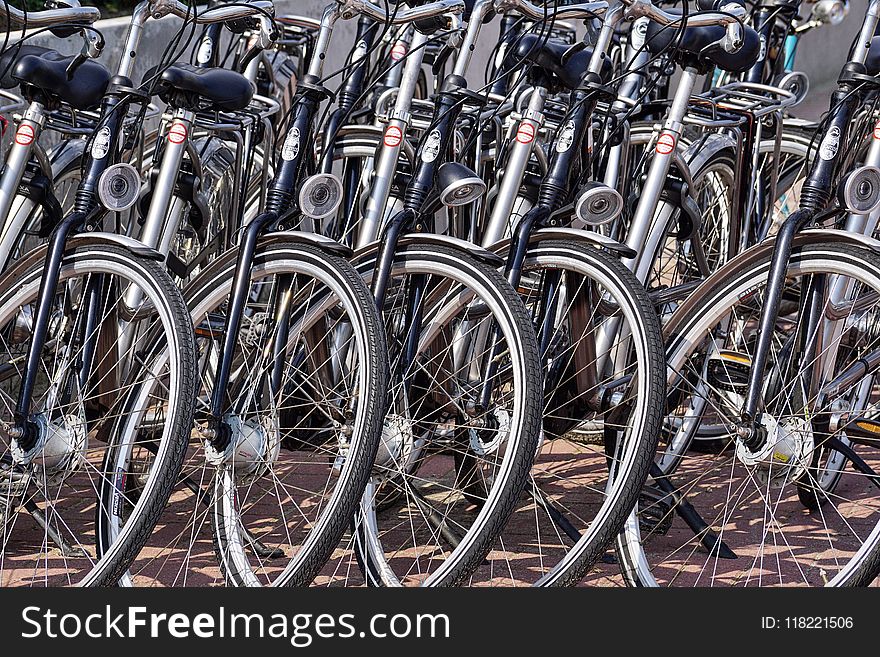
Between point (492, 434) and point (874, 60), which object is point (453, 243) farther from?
point (874, 60)

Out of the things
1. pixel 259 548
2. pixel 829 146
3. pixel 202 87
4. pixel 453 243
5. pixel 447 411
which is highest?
pixel 202 87

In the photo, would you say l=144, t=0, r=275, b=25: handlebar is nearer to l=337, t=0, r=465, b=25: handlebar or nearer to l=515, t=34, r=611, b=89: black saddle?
l=337, t=0, r=465, b=25: handlebar

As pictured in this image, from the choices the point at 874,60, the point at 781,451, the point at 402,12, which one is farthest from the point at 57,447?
the point at 874,60

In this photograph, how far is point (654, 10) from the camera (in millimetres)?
3684

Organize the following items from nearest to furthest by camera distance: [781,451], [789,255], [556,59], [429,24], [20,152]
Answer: [789,255] → [781,451] → [20,152] → [556,59] → [429,24]

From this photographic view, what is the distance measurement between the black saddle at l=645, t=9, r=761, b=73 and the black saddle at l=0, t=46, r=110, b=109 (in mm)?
1577

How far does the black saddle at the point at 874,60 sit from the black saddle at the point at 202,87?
67.9 inches

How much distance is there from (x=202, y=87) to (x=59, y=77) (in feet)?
1.26

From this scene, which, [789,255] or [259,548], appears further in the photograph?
[259,548]

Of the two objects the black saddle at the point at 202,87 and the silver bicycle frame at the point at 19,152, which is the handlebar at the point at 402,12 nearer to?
the black saddle at the point at 202,87

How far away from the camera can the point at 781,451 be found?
3.37 m

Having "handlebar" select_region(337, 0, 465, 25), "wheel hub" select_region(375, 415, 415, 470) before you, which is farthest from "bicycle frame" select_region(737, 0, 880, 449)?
"handlebar" select_region(337, 0, 465, 25)

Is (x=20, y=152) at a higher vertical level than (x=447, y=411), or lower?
higher
